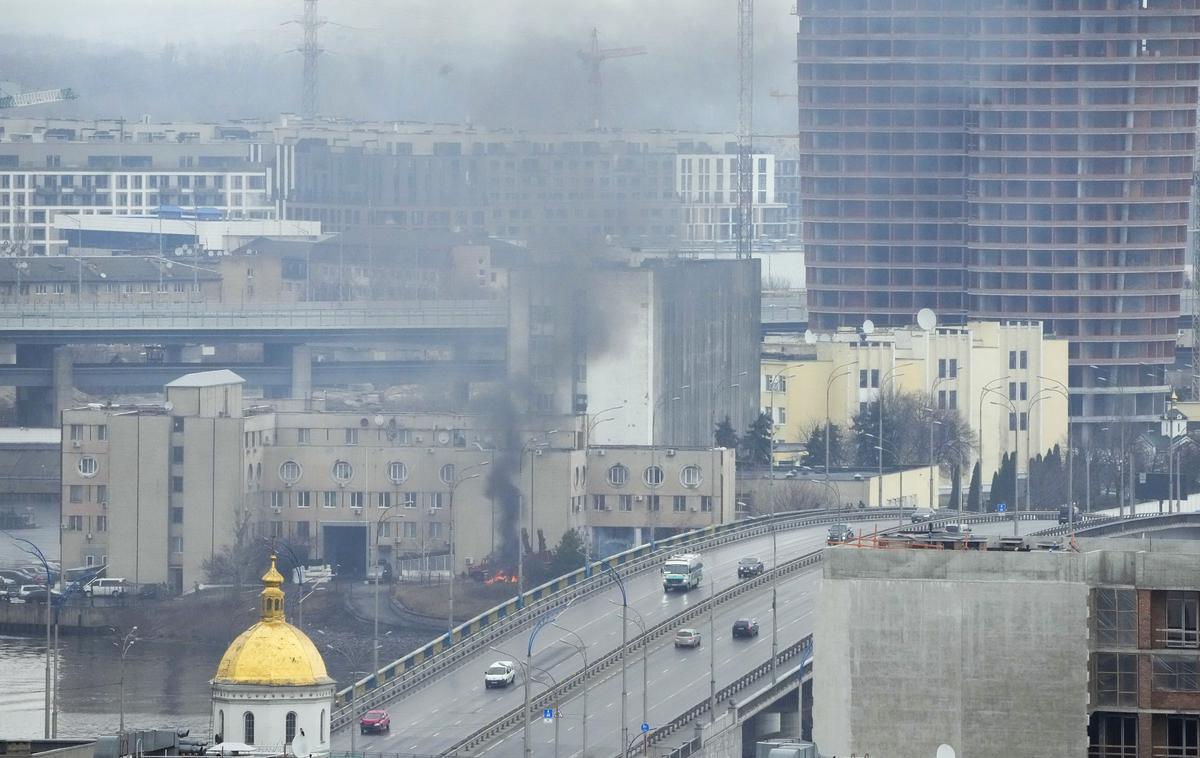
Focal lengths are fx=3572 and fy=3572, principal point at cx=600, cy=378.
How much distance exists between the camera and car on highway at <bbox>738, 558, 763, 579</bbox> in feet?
235

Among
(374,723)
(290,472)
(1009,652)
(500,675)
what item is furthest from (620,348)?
(1009,652)

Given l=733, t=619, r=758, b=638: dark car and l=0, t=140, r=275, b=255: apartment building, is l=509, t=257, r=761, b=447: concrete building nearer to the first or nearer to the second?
l=733, t=619, r=758, b=638: dark car

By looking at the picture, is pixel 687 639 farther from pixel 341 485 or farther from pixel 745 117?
pixel 745 117

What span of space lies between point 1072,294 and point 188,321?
29429 millimetres

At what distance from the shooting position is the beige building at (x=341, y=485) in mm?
87562

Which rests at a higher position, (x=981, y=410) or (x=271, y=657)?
(x=981, y=410)

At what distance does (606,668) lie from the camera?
62188 millimetres

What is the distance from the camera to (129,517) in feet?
288

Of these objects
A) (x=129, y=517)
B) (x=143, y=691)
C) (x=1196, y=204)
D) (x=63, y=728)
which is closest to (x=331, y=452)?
(x=129, y=517)

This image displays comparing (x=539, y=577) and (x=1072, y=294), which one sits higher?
(x=1072, y=294)

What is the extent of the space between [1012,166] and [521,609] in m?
54.8

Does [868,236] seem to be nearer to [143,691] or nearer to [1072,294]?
[1072,294]

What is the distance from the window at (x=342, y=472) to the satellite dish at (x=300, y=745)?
5474 centimetres

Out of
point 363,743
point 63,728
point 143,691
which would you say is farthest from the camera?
point 143,691
